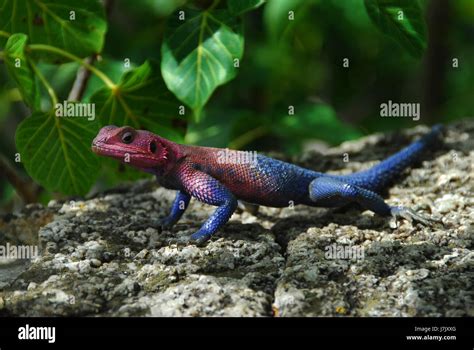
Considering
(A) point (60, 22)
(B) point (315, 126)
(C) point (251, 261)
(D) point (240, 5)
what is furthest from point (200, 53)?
(B) point (315, 126)

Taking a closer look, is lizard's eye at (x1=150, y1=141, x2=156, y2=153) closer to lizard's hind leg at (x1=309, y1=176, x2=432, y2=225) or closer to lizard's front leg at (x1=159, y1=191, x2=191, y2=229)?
lizard's front leg at (x1=159, y1=191, x2=191, y2=229)

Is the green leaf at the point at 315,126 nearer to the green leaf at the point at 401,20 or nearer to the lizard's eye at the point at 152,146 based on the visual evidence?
the green leaf at the point at 401,20

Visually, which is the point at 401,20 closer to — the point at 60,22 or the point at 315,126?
the point at 315,126

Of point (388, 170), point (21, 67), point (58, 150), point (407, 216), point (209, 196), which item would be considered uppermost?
point (21, 67)

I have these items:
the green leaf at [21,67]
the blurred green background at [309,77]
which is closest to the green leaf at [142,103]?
the green leaf at [21,67]

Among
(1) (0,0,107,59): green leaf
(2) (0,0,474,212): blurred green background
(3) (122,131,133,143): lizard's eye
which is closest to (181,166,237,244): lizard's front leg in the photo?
(3) (122,131,133,143): lizard's eye
